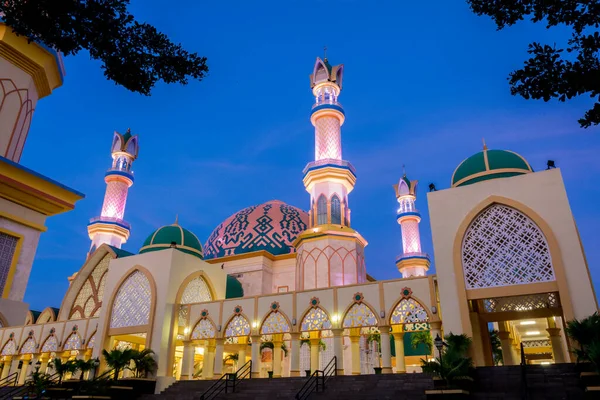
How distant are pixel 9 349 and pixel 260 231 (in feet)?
50.4

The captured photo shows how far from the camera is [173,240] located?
Answer: 25.5 metres

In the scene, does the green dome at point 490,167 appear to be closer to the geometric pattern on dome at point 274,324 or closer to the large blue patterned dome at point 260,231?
the geometric pattern on dome at point 274,324

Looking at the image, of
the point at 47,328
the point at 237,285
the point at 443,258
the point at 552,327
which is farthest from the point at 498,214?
the point at 47,328

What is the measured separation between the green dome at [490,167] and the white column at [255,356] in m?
9.02

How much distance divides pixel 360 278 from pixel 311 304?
7749 millimetres

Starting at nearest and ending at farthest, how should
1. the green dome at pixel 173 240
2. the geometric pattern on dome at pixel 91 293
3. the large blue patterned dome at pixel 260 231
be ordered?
the geometric pattern on dome at pixel 91 293
the green dome at pixel 173 240
the large blue patterned dome at pixel 260 231

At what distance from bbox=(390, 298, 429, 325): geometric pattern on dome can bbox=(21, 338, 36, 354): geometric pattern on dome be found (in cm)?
1750

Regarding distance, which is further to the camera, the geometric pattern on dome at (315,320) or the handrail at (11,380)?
the handrail at (11,380)

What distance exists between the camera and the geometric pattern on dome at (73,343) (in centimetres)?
2092

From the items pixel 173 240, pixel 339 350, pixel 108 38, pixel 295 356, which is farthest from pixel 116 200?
pixel 108 38

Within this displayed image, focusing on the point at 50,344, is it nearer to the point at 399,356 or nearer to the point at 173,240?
the point at 173,240

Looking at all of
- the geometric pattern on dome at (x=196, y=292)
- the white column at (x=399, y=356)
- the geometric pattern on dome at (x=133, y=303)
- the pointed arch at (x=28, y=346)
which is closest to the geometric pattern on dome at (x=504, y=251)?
the white column at (x=399, y=356)

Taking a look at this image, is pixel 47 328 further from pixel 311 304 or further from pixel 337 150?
pixel 337 150

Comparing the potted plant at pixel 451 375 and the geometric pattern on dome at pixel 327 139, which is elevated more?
the geometric pattern on dome at pixel 327 139
